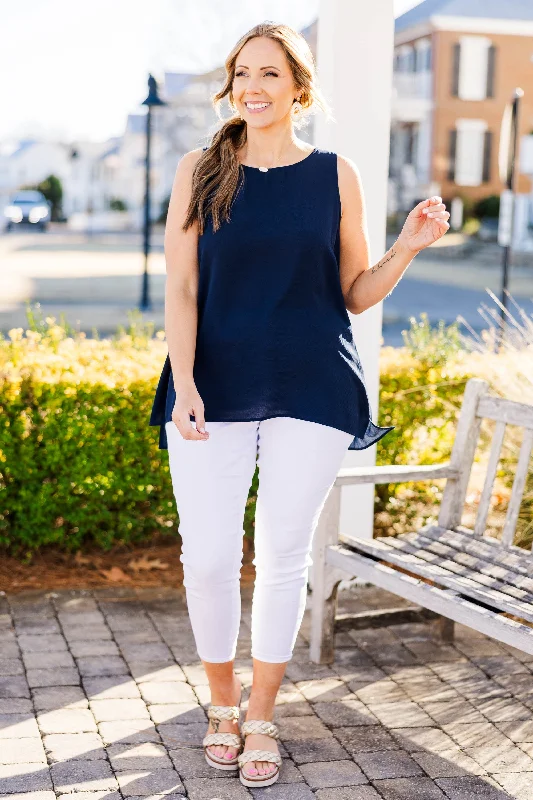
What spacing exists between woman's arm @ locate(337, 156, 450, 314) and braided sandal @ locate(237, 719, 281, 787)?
1222mm

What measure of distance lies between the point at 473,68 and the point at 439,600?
128 feet

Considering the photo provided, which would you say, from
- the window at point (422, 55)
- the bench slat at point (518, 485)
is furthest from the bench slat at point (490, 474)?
the window at point (422, 55)

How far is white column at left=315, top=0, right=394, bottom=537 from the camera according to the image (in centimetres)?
429

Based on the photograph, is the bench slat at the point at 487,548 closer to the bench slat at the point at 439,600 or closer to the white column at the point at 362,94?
the bench slat at the point at 439,600

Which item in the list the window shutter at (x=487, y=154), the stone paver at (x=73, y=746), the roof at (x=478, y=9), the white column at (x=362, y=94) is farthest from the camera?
the window shutter at (x=487, y=154)

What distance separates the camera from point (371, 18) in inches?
169

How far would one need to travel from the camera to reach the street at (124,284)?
18047 millimetres

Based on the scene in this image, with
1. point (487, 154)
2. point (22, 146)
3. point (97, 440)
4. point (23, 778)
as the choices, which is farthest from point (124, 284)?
point (22, 146)

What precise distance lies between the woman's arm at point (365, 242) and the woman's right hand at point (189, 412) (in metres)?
0.57

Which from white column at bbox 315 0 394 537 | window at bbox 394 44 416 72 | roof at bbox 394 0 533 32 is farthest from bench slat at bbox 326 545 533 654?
window at bbox 394 44 416 72

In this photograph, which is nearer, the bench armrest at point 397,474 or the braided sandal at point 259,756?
the braided sandal at point 259,756

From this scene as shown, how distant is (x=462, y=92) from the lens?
39938mm

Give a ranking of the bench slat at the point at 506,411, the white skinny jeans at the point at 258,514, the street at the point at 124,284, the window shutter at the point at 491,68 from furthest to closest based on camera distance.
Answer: the window shutter at the point at 491,68
the street at the point at 124,284
the bench slat at the point at 506,411
the white skinny jeans at the point at 258,514

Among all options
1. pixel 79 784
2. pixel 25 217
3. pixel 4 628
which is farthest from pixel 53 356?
pixel 25 217
